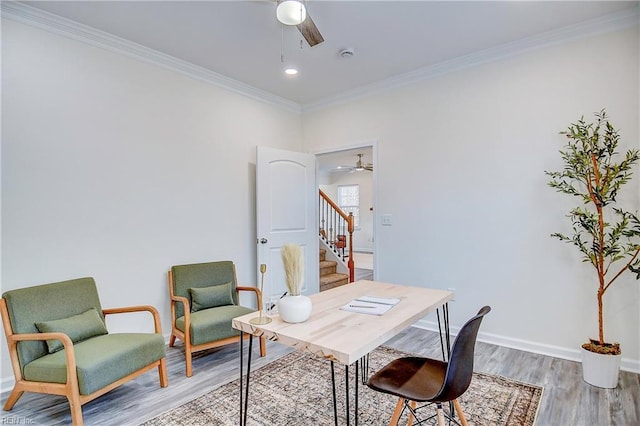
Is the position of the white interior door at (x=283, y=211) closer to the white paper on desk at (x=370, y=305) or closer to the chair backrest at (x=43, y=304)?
the chair backrest at (x=43, y=304)

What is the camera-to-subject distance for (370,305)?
75.7 inches

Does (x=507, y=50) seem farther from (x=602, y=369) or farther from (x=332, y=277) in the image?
(x=332, y=277)

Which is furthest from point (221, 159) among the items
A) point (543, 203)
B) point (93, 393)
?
point (543, 203)

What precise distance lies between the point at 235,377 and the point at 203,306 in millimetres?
817

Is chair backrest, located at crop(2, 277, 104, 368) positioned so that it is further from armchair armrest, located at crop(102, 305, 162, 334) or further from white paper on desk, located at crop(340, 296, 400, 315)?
white paper on desk, located at crop(340, 296, 400, 315)

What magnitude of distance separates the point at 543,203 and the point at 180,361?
3.53 meters

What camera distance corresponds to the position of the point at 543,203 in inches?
122

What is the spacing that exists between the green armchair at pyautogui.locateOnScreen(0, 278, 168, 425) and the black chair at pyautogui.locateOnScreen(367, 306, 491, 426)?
5.40 ft

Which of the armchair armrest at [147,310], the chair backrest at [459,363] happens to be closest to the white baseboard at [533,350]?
the armchair armrest at [147,310]

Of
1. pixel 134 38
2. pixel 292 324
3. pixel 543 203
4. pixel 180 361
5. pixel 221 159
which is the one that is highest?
pixel 134 38

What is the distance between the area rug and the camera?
6.89 feet

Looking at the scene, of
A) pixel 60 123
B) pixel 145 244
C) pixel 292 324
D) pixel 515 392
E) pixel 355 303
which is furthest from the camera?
pixel 145 244

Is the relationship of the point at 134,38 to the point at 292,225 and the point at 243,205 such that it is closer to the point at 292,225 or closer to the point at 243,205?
the point at 243,205

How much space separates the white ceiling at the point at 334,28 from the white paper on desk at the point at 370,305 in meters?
2.15
